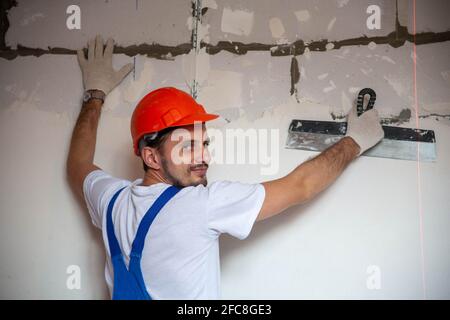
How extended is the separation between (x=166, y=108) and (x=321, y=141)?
73 centimetres

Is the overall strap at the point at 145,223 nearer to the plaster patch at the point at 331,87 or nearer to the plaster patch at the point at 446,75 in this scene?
the plaster patch at the point at 331,87

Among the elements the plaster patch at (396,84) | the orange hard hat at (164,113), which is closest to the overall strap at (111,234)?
the orange hard hat at (164,113)

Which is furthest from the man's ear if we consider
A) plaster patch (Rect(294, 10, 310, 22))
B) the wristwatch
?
plaster patch (Rect(294, 10, 310, 22))

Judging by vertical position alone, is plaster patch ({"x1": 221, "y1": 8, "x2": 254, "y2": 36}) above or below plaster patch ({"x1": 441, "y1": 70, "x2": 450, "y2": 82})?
above

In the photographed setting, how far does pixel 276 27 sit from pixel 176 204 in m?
1.01

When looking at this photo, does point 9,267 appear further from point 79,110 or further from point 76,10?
point 76,10

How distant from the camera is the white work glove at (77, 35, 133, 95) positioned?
6.24 feet

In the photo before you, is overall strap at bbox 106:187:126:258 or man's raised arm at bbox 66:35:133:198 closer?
overall strap at bbox 106:187:126:258

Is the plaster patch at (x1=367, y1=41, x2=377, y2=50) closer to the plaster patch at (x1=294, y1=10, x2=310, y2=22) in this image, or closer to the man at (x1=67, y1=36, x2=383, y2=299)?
the plaster patch at (x1=294, y1=10, x2=310, y2=22)

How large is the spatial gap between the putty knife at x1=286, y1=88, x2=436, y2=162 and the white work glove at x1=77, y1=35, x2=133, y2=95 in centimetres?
97

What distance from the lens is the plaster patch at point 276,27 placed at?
1832 mm

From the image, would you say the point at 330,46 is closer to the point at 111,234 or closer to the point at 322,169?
the point at 322,169

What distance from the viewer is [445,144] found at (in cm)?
167

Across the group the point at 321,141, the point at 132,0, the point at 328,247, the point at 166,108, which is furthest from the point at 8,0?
the point at 328,247
